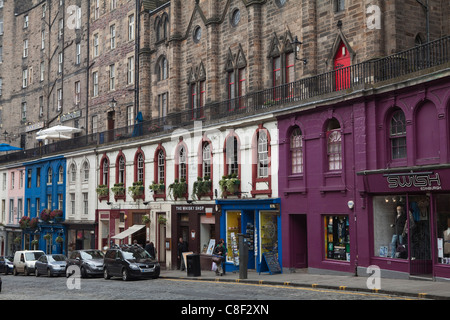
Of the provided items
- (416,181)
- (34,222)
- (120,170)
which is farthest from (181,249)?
(34,222)

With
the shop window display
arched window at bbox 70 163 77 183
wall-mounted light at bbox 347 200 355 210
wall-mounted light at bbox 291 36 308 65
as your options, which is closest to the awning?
arched window at bbox 70 163 77 183

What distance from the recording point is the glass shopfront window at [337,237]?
24969 mm

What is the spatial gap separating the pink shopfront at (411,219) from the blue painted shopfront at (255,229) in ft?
17.5

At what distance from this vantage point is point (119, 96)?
46.3 m

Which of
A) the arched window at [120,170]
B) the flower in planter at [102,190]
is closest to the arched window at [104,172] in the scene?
the flower in planter at [102,190]

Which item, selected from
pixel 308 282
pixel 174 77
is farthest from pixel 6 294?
pixel 174 77

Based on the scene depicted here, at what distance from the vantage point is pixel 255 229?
2938cm

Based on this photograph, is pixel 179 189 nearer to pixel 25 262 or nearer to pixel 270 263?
pixel 270 263

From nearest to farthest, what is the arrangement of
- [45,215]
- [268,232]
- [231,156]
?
1. [268,232]
2. [231,156]
3. [45,215]

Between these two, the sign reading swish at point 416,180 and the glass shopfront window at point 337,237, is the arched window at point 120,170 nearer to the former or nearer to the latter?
the glass shopfront window at point 337,237

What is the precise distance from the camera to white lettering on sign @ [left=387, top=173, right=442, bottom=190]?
2080 cm

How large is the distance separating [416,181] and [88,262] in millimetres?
17023

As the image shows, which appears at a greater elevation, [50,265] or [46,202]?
[46,202]
